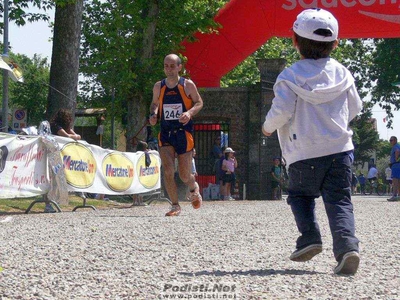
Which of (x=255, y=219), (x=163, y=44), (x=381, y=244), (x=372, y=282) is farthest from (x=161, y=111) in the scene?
(x=163, y=44)

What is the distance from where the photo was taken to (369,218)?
43.5 ft

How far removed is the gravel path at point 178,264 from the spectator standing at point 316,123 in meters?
0.39

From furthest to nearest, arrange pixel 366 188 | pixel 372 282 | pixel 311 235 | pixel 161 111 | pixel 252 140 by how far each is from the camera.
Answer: pixel 366 188
pixel 252 140
pixel 161 111
pixel 311 235
pixel 372 282

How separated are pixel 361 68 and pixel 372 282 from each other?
4690 cm

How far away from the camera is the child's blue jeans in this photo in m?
6.28

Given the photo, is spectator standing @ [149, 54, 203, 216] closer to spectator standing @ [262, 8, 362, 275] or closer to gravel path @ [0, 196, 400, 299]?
gravel path @ [0, 196, 400, 299]

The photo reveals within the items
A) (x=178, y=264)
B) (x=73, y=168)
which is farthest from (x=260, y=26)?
(x=178, y=264)

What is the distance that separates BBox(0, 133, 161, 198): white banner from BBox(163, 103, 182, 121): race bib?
2752 mm

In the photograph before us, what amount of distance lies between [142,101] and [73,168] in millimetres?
11725

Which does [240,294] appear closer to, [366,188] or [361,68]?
[361,68]

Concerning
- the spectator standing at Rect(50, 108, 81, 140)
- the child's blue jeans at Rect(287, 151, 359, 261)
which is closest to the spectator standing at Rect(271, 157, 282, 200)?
the spectator standing at Rect(50, 108, 81, 140)

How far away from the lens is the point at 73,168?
1509 centimetres

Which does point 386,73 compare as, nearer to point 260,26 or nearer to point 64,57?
point 260,26

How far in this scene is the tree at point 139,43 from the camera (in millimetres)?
25922
